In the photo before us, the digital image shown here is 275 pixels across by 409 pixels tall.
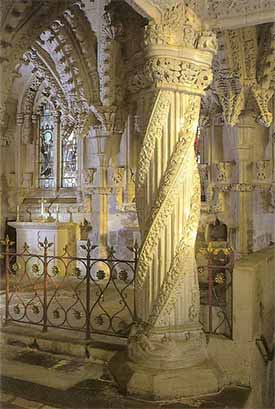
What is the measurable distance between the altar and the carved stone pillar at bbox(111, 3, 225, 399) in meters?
6.82

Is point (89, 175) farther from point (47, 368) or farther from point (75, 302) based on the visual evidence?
point (47, 368)

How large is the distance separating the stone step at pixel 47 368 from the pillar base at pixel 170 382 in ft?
1.76

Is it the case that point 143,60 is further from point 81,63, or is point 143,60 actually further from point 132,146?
point 132,146

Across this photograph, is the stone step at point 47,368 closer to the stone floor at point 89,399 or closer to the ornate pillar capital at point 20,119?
the stone floor at point 89,399

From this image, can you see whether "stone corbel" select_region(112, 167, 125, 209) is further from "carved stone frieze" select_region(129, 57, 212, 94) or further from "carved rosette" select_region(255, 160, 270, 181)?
"carved stone frieze" select_region(129, 57, 212, 94)

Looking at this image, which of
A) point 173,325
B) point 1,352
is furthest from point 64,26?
point 173,325

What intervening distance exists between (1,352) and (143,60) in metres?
3.01

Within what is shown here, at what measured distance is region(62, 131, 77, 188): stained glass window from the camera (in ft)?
41.8

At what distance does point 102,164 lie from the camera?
1029 centimetres

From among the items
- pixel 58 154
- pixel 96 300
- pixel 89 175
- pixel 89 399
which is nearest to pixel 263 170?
pixel 89 175

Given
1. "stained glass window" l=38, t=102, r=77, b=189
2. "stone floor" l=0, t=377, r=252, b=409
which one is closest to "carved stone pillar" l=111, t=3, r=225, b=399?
"stone floor" l=0, t=377, r=252, b=409

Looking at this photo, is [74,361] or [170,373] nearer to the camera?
[170,373]

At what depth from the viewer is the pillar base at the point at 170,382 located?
3.46 metres

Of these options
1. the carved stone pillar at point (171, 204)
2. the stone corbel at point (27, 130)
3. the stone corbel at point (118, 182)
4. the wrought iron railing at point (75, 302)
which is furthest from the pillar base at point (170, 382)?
the stone corbel at point (27, 130)
